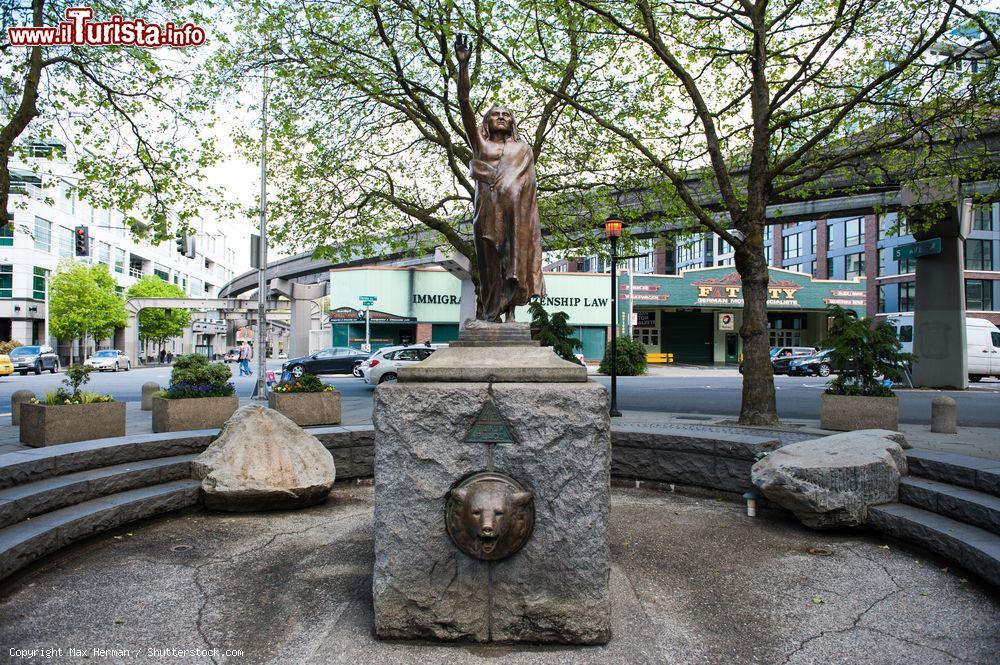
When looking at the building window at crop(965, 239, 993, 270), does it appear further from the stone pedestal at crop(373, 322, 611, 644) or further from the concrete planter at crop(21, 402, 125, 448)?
the concrete planter at crop(21, 402, 125, 448)

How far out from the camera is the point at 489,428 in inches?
141

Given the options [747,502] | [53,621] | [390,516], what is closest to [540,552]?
[390,516]

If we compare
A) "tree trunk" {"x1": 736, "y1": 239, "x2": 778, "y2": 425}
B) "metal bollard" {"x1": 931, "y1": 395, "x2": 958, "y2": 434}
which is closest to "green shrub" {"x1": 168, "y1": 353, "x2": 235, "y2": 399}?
"tree trunk" {"x1": 736, "y1": 239, "x2": 778, "y2": 425}

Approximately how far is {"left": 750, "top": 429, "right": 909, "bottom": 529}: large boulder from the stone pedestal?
245 cm

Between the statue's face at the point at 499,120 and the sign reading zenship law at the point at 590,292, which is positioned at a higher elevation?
the sign reading zenship law at the point at 590,292

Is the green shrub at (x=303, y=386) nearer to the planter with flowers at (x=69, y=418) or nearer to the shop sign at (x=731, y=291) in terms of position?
the planter with flowers at (x=69, y=418)

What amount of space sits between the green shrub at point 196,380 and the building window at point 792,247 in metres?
52.5

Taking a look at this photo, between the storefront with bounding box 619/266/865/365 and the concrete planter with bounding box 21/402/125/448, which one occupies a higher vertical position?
the storefront with bounding box 619/266/865/365

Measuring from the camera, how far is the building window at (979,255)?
42.8 meters

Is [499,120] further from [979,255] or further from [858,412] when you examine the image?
[979,255]

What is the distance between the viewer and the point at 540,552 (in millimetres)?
3525

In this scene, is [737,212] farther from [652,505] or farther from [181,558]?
[181,558]

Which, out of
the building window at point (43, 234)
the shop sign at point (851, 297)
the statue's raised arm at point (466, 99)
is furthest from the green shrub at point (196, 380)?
the building window at point (43, 234)

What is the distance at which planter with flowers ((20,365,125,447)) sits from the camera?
7.21 meters
